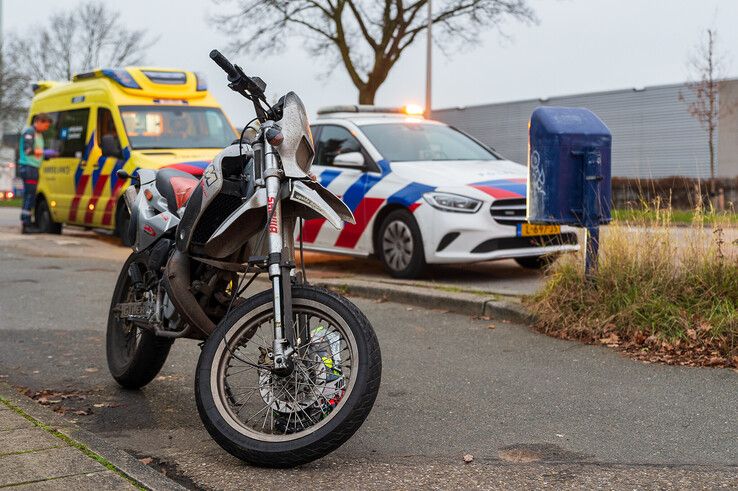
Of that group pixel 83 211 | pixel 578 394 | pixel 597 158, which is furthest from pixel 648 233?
pixel 83 211

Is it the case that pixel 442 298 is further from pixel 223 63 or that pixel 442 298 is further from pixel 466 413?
pixel 223 63

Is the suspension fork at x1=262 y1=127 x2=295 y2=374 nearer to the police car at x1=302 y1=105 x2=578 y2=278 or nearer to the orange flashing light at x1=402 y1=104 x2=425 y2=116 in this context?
the police car at x1=302 y1=105 x2=578 y2=278

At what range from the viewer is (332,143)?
10875mm

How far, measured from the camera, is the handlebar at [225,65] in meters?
4.03

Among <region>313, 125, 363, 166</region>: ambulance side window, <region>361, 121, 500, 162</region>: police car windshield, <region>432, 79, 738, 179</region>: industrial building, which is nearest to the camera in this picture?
<region>361, 121, 500, 162</region>: police car windshield

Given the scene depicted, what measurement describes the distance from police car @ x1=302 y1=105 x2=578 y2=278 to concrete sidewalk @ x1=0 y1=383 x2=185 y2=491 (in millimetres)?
5338

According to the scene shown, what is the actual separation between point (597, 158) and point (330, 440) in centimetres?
401

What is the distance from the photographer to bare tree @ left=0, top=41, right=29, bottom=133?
4612 centimetres

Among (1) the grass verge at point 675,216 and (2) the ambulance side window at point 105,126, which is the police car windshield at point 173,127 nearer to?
(2) the ambulance side window at point 105,126

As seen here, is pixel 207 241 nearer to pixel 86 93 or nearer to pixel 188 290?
pixel 188 290

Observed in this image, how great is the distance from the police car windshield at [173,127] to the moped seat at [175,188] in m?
8.40

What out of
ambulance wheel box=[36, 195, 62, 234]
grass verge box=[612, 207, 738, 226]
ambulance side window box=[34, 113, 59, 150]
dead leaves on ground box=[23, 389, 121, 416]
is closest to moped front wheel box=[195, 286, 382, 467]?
dead leaves on ground box=[23, 389, 121, 416]

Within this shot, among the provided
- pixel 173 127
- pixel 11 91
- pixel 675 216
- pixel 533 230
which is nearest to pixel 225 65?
pixel 675 216

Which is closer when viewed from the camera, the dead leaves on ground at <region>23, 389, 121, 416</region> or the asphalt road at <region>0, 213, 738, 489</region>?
the asphalt road at <region>0, 213, 738, 489</region>
